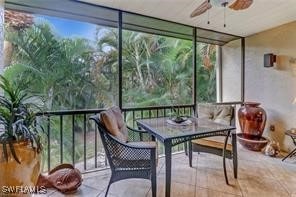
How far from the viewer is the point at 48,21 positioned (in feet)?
14.1

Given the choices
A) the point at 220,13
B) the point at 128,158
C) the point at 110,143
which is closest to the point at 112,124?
the point at 110,143

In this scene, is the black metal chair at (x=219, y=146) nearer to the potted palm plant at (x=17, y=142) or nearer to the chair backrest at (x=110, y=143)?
the chair backrest at (x=110, y=143)

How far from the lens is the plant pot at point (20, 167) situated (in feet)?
6.42

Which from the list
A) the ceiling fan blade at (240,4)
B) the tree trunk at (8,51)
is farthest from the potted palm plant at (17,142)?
the ceiling fan blade at (240,4)

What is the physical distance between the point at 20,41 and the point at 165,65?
3.31 metres

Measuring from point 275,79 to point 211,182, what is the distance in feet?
8.97

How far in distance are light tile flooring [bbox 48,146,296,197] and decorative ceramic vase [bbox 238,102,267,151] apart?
69 cm

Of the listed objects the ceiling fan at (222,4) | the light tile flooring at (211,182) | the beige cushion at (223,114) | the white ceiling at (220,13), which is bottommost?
the light tile flooring at (211,182)

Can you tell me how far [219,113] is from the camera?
371 centimetres

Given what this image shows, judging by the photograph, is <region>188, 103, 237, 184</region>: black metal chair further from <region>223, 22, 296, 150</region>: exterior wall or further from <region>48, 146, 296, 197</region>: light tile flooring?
<region>223, 22, 296, 150</region>: exterior wall

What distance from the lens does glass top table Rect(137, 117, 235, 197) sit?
227cm

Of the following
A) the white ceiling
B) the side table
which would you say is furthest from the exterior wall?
the side table

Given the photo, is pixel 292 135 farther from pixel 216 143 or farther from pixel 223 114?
pixel 216 143

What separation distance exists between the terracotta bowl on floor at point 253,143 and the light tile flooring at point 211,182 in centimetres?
55
